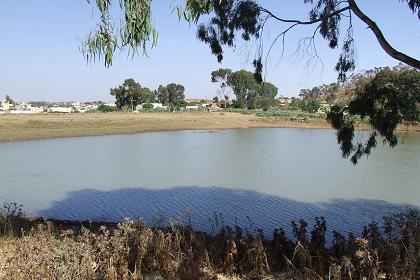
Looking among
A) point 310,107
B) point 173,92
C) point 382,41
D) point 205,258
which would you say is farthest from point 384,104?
point 173,92

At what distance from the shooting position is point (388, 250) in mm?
4727

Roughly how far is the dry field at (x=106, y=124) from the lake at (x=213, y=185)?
10.2 m

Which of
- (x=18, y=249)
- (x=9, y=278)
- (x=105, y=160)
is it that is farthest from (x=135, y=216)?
(x=105, y=160)

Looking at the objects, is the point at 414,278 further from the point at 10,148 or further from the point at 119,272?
the point at 10,148

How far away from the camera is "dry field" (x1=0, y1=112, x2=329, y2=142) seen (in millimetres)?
33503

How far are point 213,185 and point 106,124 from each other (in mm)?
30018

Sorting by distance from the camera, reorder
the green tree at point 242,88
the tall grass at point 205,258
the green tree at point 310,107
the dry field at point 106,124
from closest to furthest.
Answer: the tall grass at point 205,258 < the dry field at point 106,124 < the green tree at point 310,107 < the green tree at point 242,88

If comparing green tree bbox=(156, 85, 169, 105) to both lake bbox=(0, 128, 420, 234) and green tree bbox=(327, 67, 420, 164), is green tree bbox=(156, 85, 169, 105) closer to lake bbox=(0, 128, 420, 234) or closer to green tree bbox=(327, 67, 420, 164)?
lake bbox=(0, 128, 420, 234)

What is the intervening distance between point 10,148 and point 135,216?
58.1 ft

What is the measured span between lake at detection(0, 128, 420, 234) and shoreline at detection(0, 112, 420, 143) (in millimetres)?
9921

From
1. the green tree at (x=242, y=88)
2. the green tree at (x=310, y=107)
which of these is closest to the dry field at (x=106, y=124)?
the green tree at (x=310, y=107)

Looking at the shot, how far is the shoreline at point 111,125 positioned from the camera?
33.2m

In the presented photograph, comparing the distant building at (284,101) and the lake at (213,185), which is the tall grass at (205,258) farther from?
the distant building at (284,101)

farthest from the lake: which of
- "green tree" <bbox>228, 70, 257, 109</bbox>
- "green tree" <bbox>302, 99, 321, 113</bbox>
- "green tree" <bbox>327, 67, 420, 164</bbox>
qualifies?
"green tree" <bbox>228, 70, 257, 109</bbox>
